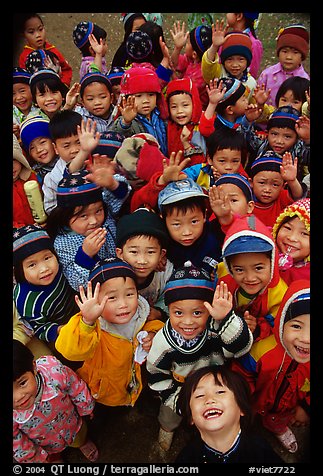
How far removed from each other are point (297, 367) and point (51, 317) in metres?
1.64

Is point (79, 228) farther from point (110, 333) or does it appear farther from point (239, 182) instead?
point (239, 182)

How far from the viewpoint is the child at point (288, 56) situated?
15.9ft

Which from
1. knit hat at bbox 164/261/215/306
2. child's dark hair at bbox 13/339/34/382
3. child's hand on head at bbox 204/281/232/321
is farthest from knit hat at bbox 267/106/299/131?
child's dark hair at bbox 13/339/34/382

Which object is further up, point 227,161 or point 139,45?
point 139,45

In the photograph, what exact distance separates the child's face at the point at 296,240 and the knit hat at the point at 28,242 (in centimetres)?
164

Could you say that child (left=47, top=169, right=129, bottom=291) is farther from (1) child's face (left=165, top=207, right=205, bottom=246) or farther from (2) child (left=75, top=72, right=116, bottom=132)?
(2) child (left=75, top=72, right=116, bottom=132)

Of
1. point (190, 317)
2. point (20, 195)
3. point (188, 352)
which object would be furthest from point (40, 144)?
point (188, 352)

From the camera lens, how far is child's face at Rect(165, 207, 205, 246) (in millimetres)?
2791

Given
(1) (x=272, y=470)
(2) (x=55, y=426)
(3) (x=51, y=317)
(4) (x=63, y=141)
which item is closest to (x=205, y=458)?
(1) (x=272, y=470)

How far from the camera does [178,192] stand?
281cm

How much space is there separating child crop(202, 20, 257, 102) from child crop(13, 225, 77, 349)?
312cm

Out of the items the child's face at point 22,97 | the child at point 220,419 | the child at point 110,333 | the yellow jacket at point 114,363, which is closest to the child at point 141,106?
the child's face at point 22,97

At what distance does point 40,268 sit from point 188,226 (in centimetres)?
105

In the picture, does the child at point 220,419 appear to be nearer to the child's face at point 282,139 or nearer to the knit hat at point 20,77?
the child's face at point 282,139
